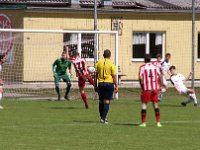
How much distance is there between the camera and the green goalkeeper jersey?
112 ft

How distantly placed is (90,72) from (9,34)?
830cm

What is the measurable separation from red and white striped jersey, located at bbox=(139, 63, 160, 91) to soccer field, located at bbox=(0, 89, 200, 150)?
104cm

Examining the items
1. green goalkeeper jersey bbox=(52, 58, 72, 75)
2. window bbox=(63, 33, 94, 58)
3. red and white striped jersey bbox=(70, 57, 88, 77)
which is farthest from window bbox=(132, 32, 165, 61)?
red and white striped jersey bbox=(70, 57, 88, 77)

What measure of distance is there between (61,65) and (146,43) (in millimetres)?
14008

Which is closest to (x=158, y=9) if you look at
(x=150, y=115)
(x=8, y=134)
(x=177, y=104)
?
(x=177, y=104)

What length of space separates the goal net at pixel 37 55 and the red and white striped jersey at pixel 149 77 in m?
12.9

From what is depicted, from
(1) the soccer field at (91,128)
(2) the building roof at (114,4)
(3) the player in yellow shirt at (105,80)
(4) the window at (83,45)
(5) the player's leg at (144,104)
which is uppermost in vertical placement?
(2) the building roof at (114,4)

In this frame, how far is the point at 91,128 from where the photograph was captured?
2136 centimetres

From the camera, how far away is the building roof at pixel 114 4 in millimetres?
44188

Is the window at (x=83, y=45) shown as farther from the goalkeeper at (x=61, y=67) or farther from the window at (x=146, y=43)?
the window at (x=146, y=43)

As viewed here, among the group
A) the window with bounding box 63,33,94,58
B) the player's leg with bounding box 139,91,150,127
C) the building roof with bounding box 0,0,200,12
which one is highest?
the building roof with bounding box 0,0,200,12

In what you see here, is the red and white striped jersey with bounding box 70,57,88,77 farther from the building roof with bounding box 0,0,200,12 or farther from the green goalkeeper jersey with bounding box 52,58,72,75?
the building roof with bounding box 0,0,200,12

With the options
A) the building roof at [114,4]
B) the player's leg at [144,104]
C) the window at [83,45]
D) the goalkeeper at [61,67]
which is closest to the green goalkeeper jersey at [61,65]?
the goalkeeper at [61,67]

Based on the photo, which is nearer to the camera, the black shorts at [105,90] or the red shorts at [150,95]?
the red shorts at [150,95]
